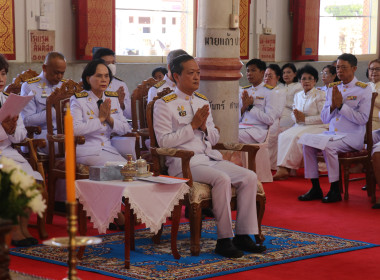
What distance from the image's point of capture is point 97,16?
28.9 feet

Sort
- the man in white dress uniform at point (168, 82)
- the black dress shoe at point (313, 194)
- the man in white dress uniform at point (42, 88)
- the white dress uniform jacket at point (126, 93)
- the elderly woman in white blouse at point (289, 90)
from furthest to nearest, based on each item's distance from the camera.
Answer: the elderly woman in white blouse at point (289, 90) < the white dress uniform jacket at point (126, 93) < the black dress shoe at point (313, 194) < the man in white dress uniform at point (168, 82) < the man in white dress uniform at point (42, 88)

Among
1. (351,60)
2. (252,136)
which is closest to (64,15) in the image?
(252,136)

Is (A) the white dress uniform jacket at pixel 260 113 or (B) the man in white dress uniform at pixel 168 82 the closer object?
(B) the man in white dress uniform at pixel 168 82

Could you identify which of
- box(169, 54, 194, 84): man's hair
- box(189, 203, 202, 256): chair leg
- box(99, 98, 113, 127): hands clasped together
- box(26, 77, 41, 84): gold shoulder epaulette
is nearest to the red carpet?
box(189, 203, 202, 256): chair leg

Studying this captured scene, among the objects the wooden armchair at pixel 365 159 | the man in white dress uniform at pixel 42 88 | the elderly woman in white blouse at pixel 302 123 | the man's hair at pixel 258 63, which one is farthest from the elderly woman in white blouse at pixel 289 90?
the man in white dress uniform at pixel 42 88

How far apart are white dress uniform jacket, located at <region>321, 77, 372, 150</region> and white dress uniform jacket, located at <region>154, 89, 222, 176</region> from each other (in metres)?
2.10

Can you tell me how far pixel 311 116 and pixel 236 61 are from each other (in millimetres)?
2257

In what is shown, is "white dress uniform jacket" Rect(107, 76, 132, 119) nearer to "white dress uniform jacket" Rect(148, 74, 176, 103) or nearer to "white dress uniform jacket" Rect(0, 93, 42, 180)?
"white dress uniform jacket" Rect(148, 74, 176, 103)

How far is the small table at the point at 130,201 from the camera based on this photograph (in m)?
4.45

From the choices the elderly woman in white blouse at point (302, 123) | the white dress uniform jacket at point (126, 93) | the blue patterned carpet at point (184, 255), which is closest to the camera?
the blue patterned carpet at point (184, 255)

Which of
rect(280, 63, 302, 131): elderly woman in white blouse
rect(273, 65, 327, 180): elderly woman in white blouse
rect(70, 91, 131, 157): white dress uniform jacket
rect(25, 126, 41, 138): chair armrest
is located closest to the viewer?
rect(70, 91, 131, 157): white dress uniform jacket

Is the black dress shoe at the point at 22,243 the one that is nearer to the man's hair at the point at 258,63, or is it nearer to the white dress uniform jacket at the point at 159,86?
the white dress uniform jacket at the point at 159,86

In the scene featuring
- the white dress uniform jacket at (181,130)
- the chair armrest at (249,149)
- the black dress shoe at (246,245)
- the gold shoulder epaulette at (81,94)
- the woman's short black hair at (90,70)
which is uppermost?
the woman's short black hair at (90,70)

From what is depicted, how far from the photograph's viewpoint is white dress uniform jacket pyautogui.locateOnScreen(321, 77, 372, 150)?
6.96 meters
